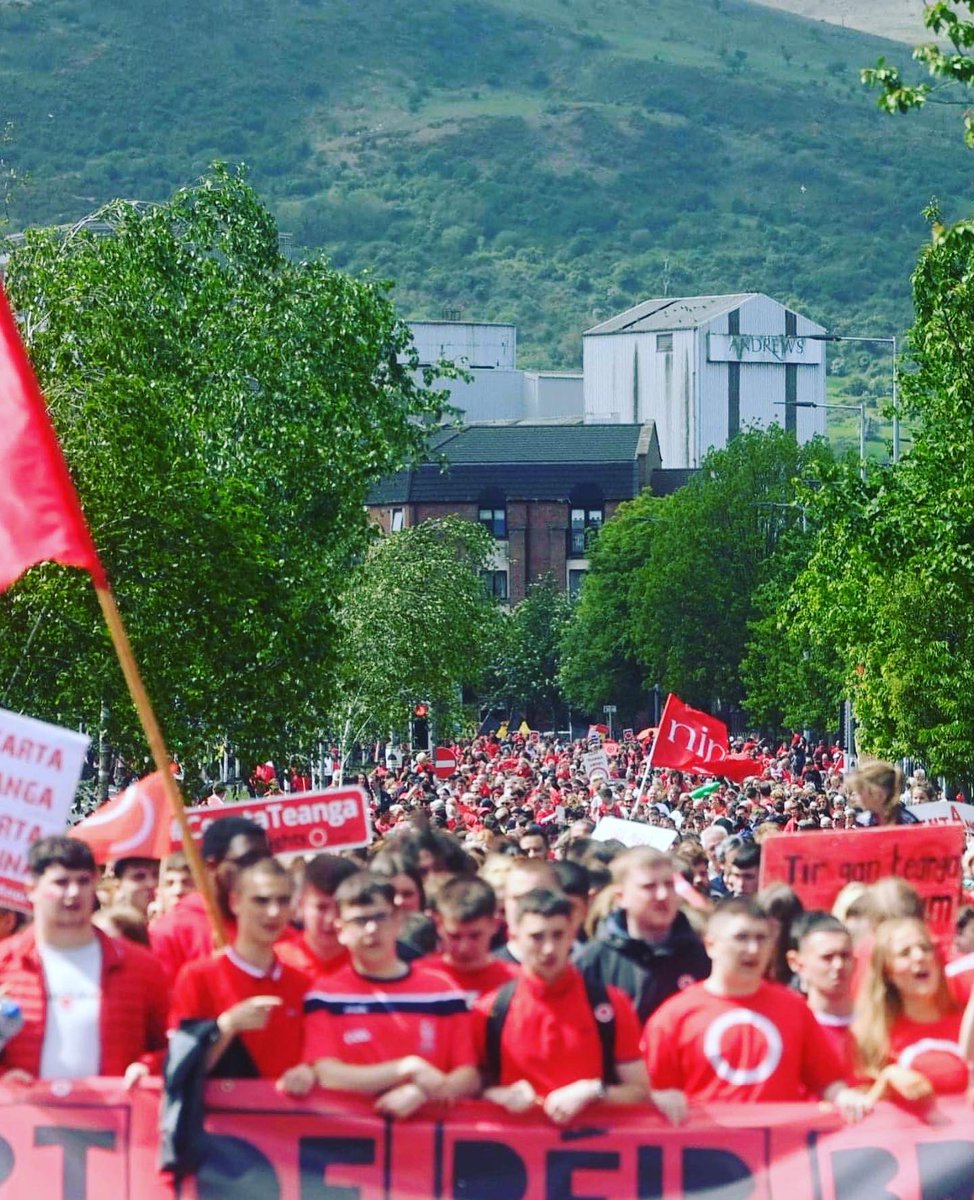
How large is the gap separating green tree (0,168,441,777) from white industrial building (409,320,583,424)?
104 meters

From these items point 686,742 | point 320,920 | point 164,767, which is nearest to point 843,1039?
point 320,920

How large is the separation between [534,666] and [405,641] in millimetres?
51995

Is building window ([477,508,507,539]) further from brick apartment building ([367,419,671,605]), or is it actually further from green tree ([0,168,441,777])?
green tree ([0,168,441,777])

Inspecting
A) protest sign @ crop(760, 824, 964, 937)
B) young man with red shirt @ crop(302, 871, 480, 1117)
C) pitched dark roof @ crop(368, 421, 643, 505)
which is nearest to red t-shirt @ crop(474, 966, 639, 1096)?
young man with red shirt @ crop(302, 871, 480, 1117)

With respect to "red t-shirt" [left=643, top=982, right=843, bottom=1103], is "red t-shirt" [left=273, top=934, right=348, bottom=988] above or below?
above

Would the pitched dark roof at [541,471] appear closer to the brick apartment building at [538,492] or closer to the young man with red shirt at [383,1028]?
the brick apartment building at [538,492]

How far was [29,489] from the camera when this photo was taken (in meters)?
10.7

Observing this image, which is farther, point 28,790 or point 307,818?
point 307,818

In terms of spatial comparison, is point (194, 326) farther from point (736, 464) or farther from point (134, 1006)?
point (736, 464)

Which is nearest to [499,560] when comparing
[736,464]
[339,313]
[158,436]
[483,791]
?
[736,464]

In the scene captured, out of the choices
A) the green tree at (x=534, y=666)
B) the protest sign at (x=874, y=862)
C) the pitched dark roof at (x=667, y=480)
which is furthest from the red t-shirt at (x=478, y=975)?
the pitched dark roof at (x=667, y=480)

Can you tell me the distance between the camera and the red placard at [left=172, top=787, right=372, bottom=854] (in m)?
12.4

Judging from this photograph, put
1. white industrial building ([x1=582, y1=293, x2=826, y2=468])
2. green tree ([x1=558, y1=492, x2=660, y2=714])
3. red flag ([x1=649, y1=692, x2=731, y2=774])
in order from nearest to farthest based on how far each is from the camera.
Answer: red flag ([x1=649, y1=692, x2=731, y2=774]), green tree ([x1=558, y1=492, x2=660, y2=714]), white industrial building ([x1=582, y1=293, x2=826, y2=468])

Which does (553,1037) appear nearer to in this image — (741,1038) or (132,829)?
(741,1038)
